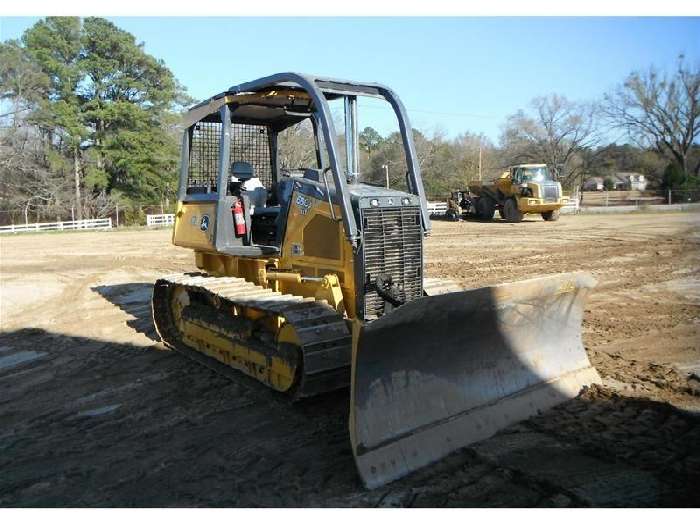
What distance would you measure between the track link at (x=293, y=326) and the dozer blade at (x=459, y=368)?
72cm

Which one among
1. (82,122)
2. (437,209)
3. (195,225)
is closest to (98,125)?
(82,122)

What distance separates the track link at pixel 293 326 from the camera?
14.9ft

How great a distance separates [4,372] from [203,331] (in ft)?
7.12

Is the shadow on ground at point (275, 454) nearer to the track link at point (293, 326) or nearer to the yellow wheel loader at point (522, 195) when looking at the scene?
the track link at point (293, 326)

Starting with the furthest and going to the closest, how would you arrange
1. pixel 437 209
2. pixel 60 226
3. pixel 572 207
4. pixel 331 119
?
pixel 572 207 < pixel 437 209 < pixel 60 226 < pixel 331 119

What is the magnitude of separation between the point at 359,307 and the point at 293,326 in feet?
1.92

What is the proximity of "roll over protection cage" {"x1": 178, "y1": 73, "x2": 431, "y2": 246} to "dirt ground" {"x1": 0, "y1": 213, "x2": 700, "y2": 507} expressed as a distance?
171 centimetres

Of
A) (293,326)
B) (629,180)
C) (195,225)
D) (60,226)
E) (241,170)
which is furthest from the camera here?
(629,180)

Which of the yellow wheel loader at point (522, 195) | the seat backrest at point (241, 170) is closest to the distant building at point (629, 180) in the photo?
the yellow wheel loader at point (522, 195)

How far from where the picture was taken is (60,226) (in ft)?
114

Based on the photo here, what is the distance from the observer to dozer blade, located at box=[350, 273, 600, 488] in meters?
3.79

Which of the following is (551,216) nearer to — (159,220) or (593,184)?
(159,220)

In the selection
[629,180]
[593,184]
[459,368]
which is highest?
[593,184]

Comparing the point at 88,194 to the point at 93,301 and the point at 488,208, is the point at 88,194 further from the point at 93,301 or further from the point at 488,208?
the point at 93,301
